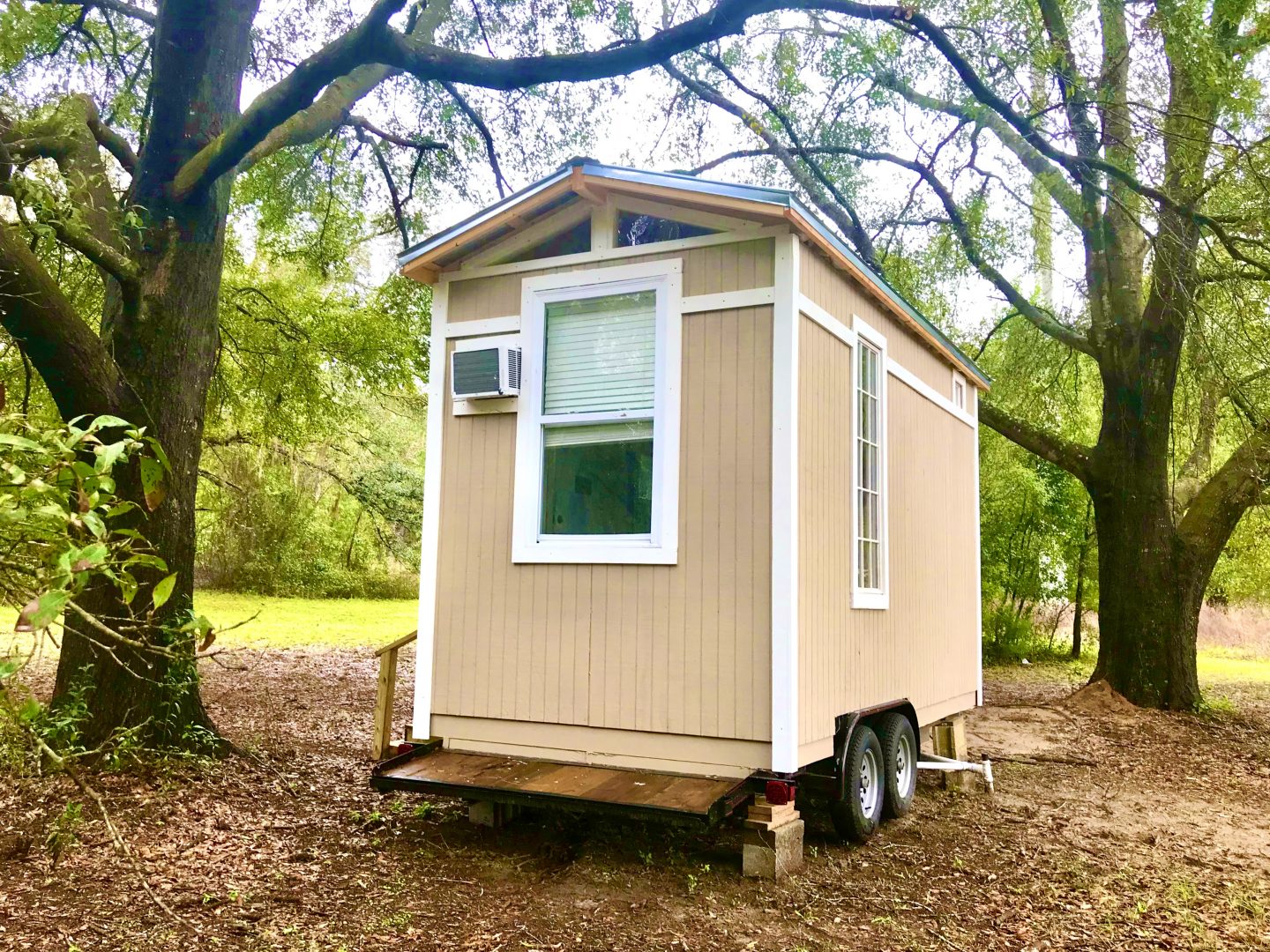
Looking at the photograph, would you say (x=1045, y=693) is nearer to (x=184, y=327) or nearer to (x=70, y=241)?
(x=184, y=327)

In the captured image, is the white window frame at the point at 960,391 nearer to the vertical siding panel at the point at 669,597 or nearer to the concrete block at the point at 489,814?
the vertical siding panel at the point at 669,597

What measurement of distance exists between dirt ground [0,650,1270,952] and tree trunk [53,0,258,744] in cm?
56

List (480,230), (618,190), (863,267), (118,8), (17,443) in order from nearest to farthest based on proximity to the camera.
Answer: (17,443), (618,190), (480,230), (863,267), (118,8)

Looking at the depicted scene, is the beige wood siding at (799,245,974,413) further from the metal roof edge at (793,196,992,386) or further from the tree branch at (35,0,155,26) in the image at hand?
the tree branch at (35,0,155,26)

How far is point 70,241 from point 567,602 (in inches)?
124

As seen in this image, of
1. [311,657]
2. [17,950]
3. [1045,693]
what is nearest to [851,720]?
[17,950]

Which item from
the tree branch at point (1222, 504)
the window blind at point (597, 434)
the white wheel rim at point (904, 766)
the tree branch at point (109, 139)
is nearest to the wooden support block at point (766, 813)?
the white wheel rim at point (904, 766)

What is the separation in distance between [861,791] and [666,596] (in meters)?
1.52

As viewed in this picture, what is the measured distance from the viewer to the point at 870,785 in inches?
216

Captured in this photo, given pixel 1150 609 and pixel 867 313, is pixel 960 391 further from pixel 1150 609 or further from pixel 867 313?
pixel 1150 609

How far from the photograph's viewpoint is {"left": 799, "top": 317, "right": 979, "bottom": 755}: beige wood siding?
497 cm

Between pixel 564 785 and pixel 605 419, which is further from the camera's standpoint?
pixel 605 419

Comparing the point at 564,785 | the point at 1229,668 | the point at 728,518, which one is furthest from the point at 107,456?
the point at 1229,668

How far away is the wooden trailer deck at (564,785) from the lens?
14.0ft
